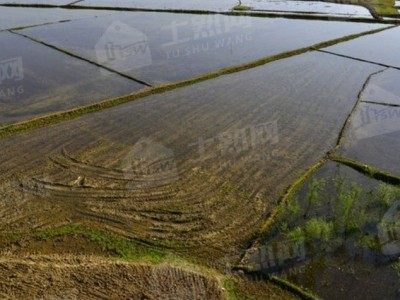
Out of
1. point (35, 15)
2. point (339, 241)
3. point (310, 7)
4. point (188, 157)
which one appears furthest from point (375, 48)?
point (35, 15)

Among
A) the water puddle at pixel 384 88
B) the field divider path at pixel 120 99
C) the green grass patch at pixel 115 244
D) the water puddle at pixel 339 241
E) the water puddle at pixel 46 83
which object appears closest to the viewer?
the water puddle at pixel 339 241

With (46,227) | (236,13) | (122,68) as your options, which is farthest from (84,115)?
(236,13)

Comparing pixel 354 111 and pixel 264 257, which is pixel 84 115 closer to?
pixel 264 257

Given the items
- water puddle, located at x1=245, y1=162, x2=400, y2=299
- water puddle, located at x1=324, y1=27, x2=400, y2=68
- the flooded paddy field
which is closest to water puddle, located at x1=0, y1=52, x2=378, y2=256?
the flooded paddy field

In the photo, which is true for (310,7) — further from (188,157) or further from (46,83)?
(188,157)

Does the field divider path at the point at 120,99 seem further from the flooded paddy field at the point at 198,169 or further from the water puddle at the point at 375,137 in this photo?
the water puddle at the point at 375,137

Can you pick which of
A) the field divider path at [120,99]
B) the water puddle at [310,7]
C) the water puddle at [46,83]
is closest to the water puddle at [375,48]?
the field divider path at [120,99]
